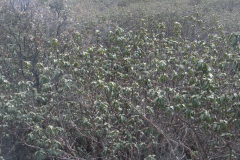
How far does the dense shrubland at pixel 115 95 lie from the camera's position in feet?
11.2

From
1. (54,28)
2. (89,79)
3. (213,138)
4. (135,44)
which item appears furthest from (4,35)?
(213,138)

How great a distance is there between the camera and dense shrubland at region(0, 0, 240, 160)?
3408 millimetres

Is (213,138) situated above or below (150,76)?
below

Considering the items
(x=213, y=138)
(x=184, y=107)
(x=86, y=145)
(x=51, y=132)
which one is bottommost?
(x=86, y=145)

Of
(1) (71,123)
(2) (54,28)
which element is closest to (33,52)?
(2) (54,28)

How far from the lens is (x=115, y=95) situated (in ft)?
11.4

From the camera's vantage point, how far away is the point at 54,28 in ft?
23.5

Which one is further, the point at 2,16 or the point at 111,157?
the point at 2,16

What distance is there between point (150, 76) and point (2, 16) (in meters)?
4.48

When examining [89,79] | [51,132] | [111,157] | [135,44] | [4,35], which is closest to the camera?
[51,132]

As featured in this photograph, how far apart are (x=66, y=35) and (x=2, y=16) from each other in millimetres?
1703

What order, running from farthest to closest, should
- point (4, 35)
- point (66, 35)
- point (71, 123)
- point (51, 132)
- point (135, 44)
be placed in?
point (66, 35) < point (4, 35) < point (135, 44) < point (71, 123) < point (51, 132)

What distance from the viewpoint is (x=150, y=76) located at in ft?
13.7

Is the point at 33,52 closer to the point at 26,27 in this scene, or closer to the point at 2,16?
the point at 26,27
